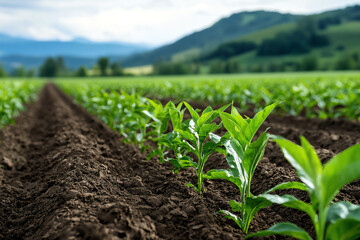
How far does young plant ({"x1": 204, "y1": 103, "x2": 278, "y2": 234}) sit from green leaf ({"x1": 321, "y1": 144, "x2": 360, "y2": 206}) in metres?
0.60

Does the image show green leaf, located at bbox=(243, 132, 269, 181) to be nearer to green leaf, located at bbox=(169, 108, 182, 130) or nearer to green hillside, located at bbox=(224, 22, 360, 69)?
green leaf, located at bbox=(169, 108, 182, 130)

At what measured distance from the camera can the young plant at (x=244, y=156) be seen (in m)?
2.16

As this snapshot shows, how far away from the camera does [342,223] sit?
1630 mm

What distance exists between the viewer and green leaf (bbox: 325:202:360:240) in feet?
5.30

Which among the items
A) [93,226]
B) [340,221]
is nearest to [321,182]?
[340,221]

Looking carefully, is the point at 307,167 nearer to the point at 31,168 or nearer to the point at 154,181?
the point at 154,181

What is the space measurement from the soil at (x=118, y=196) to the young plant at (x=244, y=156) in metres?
0.23

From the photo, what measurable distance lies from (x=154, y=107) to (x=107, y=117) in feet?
9.26

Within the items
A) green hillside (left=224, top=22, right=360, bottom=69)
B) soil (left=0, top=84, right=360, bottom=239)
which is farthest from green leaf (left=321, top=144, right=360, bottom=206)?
green hillside (left=224, top=22, right=360, bottom=69)

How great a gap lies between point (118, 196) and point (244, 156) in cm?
138

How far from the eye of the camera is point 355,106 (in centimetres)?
725

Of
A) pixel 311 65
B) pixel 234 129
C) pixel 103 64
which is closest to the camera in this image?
pixel 234 129

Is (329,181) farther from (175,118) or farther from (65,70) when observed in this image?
(65,70)

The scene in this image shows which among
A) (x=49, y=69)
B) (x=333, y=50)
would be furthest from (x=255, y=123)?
(x=49, y=69)
